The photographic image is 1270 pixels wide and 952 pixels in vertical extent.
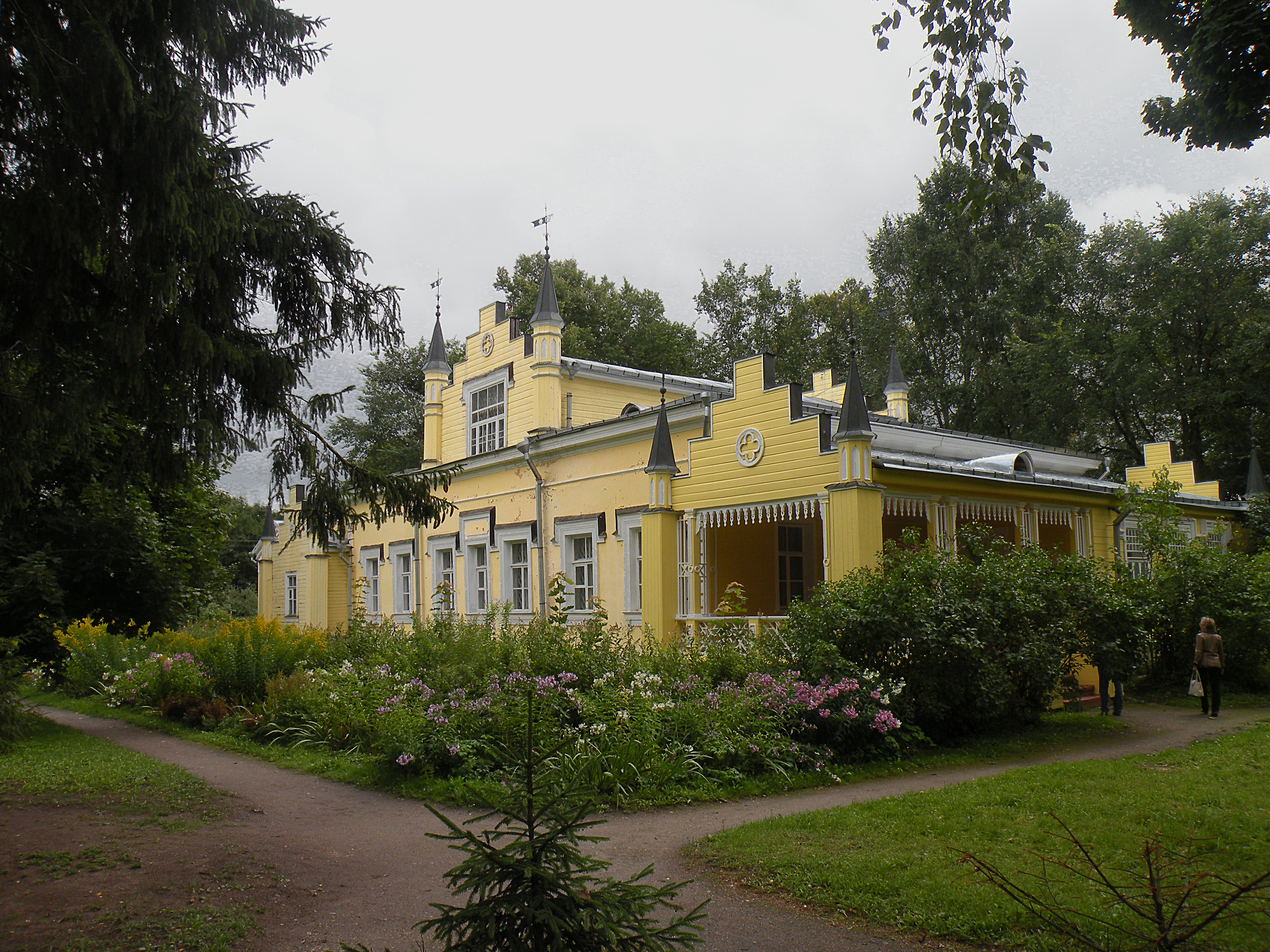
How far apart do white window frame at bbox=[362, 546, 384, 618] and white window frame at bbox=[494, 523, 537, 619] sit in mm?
6541

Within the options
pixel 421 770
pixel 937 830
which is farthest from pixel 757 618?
pixel 937 830

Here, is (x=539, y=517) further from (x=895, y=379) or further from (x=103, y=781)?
(x=895, y=379)

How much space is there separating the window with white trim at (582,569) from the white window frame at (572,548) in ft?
0.03

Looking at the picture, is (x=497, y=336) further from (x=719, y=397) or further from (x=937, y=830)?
(x=937, y=830)

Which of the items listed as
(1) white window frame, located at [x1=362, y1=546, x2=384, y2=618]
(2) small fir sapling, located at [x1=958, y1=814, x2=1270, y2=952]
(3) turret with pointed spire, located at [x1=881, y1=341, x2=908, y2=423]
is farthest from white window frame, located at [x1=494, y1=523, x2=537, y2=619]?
(2) small fir sapling, located at [x1=958, y1=814, x2=1270, y2=952]

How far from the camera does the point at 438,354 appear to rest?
85.4ft

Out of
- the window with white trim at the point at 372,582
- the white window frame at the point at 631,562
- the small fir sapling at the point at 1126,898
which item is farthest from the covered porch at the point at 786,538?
the window with white trim at the point at 372,582

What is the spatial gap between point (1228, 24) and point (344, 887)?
24.0ft

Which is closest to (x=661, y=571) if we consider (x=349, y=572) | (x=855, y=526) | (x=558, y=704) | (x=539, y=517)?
(x=855, y=526)

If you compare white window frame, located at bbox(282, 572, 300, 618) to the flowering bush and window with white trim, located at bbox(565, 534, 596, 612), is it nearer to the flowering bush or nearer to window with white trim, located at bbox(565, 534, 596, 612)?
window with white trim, located at bbox(565, 534, 596, 612)

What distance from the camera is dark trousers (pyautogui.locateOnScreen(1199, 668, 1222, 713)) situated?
12398 mm

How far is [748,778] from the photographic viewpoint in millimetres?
8438

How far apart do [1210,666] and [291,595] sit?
93.7 ft

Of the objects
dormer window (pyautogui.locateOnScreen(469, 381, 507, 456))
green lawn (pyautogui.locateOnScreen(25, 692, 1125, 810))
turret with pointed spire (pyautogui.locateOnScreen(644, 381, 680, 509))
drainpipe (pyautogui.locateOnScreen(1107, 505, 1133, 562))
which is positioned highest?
dormer window (pyautogui.locateOnScreen(469, 381, 507, 456))
